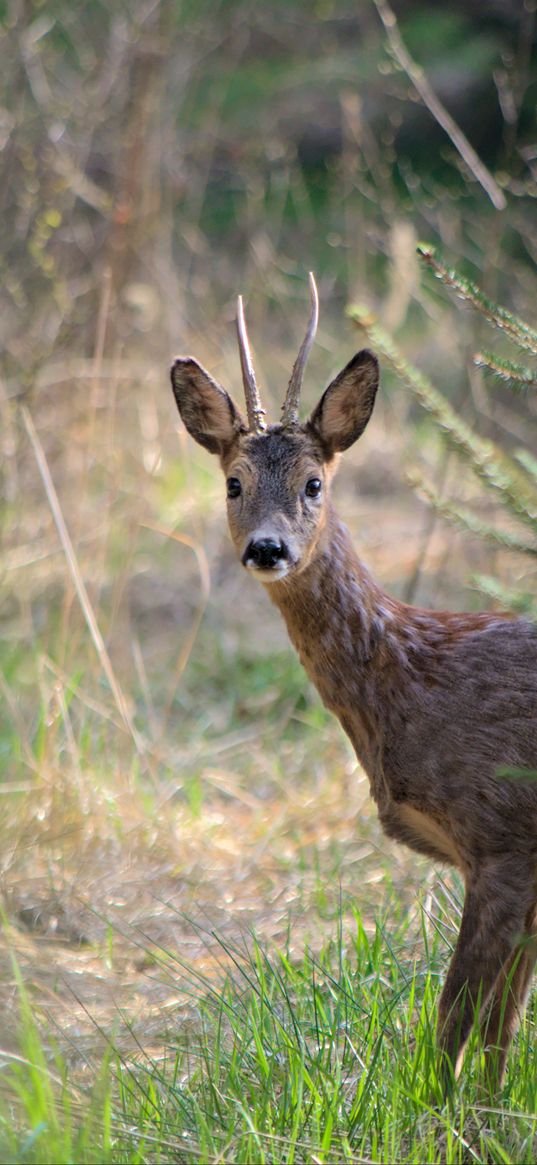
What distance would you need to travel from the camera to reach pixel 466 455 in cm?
323

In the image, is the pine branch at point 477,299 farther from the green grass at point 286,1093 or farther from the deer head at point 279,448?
the green grass at point 286,1093


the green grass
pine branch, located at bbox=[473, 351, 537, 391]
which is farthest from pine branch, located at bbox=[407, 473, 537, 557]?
the green grass

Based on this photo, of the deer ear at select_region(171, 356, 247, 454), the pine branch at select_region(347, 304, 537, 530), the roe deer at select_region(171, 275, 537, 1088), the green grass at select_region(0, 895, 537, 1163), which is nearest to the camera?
the green grass at select_region(0, 895, 537, 1163)

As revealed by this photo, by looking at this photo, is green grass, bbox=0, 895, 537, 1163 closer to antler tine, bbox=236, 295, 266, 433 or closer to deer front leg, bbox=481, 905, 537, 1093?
deer front leg, bbox=481, 905, 537, 1093

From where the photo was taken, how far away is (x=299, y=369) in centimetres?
379

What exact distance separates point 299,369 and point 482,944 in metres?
1.54

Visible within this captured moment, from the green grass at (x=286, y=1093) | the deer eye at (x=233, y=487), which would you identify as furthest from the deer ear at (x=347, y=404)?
the green grass at (x=286, y=1093)

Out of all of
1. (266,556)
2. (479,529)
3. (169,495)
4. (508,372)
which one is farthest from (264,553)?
(169,495)

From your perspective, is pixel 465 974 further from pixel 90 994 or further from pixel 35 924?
pixel 35 924

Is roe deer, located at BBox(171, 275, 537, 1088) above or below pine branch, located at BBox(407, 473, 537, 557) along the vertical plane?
below

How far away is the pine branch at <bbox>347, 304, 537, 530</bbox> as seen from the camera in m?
3.12

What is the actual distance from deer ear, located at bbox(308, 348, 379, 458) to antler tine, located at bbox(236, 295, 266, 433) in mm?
163

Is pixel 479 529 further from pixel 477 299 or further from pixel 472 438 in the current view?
pixel 477 299

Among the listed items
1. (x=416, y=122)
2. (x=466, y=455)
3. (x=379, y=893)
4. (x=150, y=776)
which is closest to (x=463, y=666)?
(x=466, y=455)
